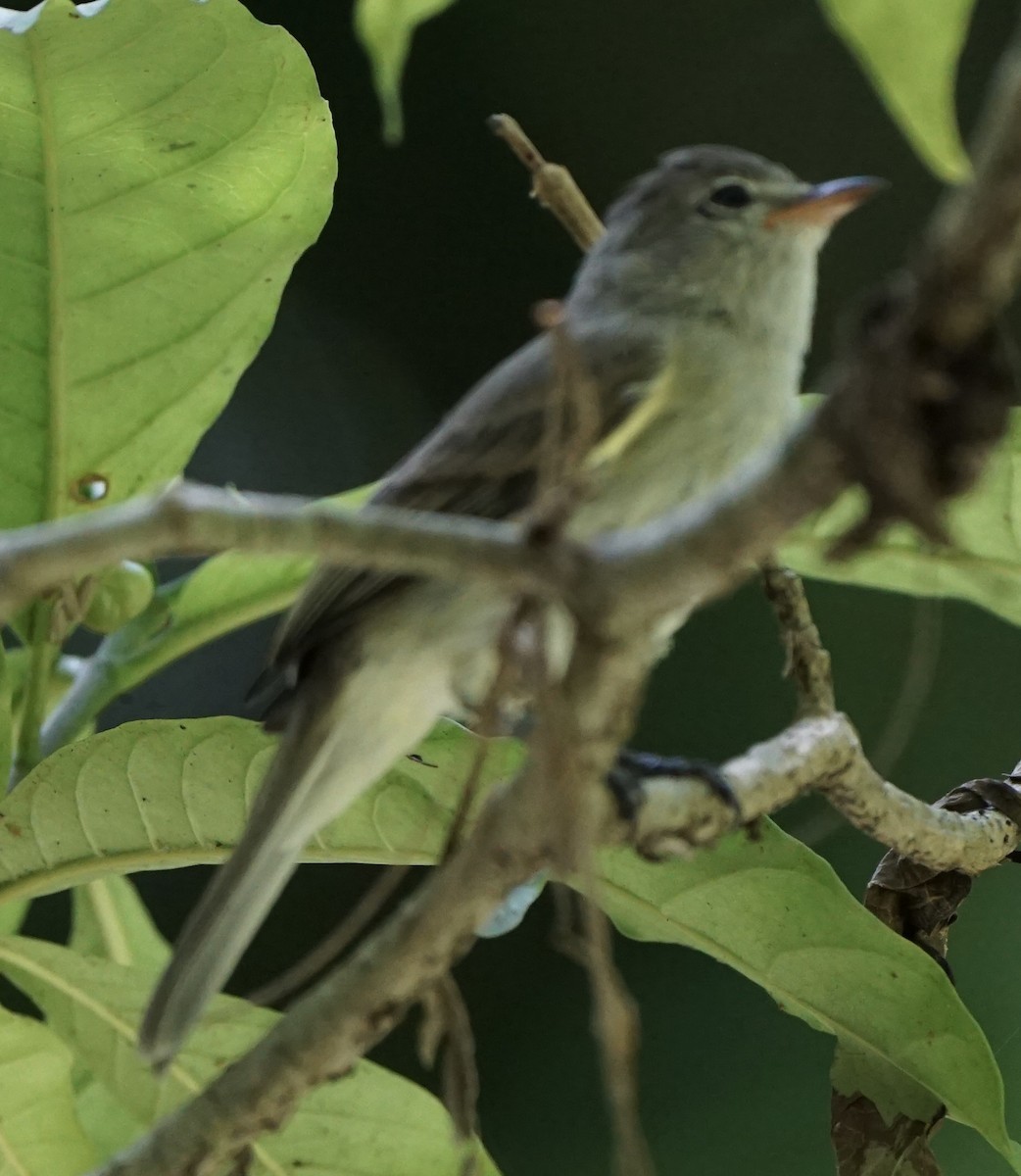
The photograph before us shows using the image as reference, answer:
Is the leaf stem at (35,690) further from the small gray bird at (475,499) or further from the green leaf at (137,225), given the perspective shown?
the small gray bird at (475,499)

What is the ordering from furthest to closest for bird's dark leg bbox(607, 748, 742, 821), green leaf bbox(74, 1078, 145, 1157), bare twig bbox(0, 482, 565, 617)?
green leaf bbox(74, 1078, 145, 1157) < bird's dark leg bbox(607, 748, 742, 821) < bare twig bbox(0, 482, 565, 617)

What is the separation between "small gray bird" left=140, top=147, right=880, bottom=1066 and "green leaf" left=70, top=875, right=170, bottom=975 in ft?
1.36

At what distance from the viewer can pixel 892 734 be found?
0.79 metres

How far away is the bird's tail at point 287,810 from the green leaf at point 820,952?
7.1 inches

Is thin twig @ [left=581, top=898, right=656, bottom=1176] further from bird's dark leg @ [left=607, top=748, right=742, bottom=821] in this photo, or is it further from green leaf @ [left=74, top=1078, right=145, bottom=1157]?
green leaf @ [left=74, top=1078, right=145, bottom=1157]

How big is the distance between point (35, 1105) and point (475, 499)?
1.67 feet

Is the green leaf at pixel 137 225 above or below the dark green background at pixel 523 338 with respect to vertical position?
above

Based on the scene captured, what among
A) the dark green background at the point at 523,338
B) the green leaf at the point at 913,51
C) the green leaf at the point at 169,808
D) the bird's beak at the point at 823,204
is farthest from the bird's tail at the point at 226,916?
the dark green background at the point at 523,338

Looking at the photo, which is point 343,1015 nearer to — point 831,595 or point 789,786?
point 789,786

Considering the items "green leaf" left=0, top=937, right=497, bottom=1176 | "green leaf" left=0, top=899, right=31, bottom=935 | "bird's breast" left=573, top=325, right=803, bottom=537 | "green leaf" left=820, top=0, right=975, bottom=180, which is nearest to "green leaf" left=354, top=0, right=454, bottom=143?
"green leaf" left=820, top=0, right=975, bottom=180

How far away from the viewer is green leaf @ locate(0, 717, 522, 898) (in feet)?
3.12

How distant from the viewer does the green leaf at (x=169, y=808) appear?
95cm

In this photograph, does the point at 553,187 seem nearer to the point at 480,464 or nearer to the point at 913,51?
the point at 480,464

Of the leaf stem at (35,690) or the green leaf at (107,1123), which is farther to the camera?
the green leaf at (107,1123)
